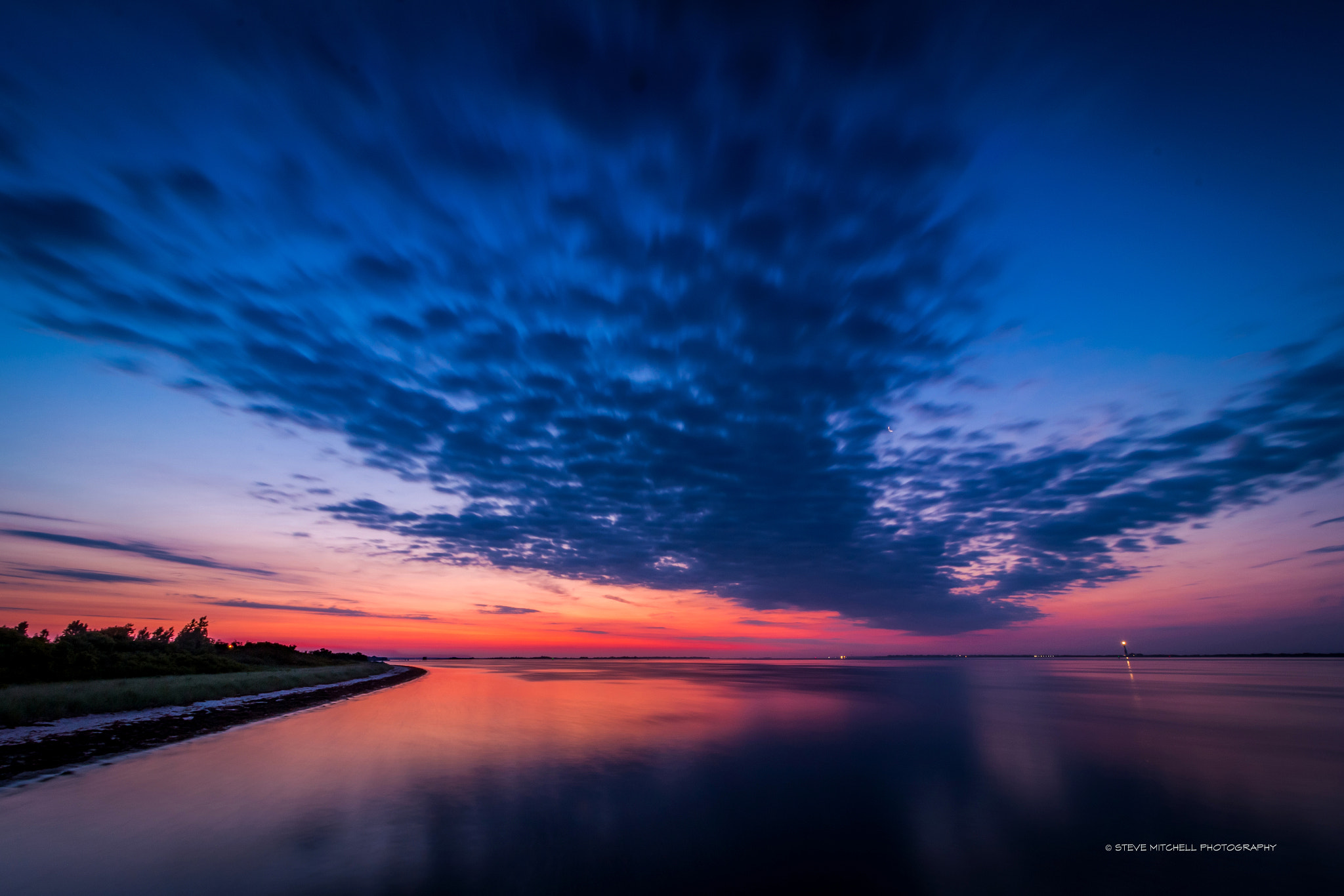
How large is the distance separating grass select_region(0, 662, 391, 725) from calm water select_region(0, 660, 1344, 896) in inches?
298

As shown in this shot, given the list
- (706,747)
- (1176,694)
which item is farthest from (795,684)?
(706,747)

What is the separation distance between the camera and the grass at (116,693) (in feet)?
76.2

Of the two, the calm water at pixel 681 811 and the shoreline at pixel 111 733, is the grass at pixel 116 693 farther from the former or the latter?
the calm water at pixel 681 811

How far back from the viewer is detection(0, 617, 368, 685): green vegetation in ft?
111

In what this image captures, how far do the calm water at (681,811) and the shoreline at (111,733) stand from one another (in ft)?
3.74

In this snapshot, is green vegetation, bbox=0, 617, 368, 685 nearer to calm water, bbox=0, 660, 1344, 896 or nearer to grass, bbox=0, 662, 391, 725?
grass, bbox=0, 662, 391, 725

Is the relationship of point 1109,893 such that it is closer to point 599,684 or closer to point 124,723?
point 124,723

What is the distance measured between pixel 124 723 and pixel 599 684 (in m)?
52.0

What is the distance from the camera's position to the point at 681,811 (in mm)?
14641

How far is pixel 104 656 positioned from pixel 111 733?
29053 millimetres

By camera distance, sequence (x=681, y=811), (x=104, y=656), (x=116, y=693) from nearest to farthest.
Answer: (x=681, y=811) → (x=116, y=693) → (x=104, y=656)

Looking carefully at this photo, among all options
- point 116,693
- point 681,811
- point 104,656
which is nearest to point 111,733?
point 116,693

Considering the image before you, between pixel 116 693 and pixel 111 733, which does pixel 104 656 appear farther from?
pixel 111 733

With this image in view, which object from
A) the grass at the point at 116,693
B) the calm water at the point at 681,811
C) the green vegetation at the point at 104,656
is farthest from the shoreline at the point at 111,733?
the green vegetation at the point at 104,656
